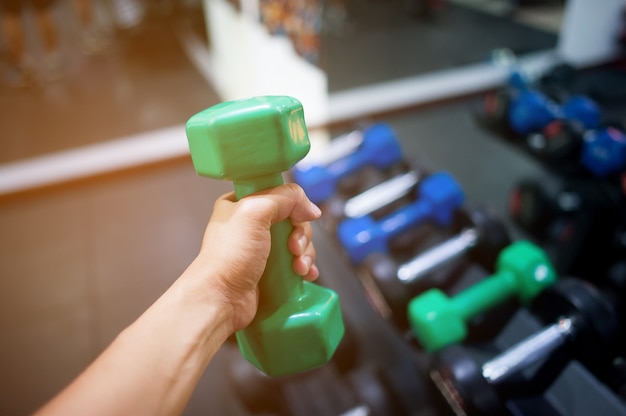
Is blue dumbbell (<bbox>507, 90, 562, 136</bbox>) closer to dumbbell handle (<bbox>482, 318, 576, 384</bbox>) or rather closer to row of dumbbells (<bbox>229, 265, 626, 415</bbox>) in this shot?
row of dumbbells (<bbox>229, 265, 626, 415</bbox>)

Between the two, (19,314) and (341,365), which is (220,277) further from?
(19,314)

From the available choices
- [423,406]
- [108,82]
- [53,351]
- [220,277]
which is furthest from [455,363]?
[108,82]

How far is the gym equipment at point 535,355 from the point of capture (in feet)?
2.66

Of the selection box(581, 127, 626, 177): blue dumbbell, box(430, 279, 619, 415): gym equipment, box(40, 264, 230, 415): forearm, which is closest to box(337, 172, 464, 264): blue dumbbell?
box(430, 279, 619, 415): gym equipment

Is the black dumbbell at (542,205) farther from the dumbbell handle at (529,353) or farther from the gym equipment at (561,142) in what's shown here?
the dumbbell handle at (529,353)

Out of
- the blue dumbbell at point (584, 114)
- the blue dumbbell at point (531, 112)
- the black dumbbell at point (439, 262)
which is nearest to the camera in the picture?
the black dumbbell at point (439, 262)

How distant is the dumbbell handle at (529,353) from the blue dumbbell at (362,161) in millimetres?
829

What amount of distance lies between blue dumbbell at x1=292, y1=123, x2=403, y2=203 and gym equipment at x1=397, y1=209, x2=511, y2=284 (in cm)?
46

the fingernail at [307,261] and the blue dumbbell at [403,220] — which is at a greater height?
the fingernail at [307,261]

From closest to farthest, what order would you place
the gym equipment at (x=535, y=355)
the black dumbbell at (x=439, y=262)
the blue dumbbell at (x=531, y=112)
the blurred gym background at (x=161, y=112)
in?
the gym equipment at (x=535, y=355), the black dumbbell at (x=439, y=262), the blurred gym background at (x=161, y=112), the blue dumbbell at (x=531, y=112)

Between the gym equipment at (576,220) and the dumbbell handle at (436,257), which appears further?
the gym equipment at (576,220)

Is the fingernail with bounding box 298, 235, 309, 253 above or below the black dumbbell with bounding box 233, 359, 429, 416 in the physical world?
above

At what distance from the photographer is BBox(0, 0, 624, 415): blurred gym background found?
1250 mm

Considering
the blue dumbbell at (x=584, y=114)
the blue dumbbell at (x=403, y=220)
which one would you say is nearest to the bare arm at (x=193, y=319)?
the blue dumbbell at (x=403, y=220)
